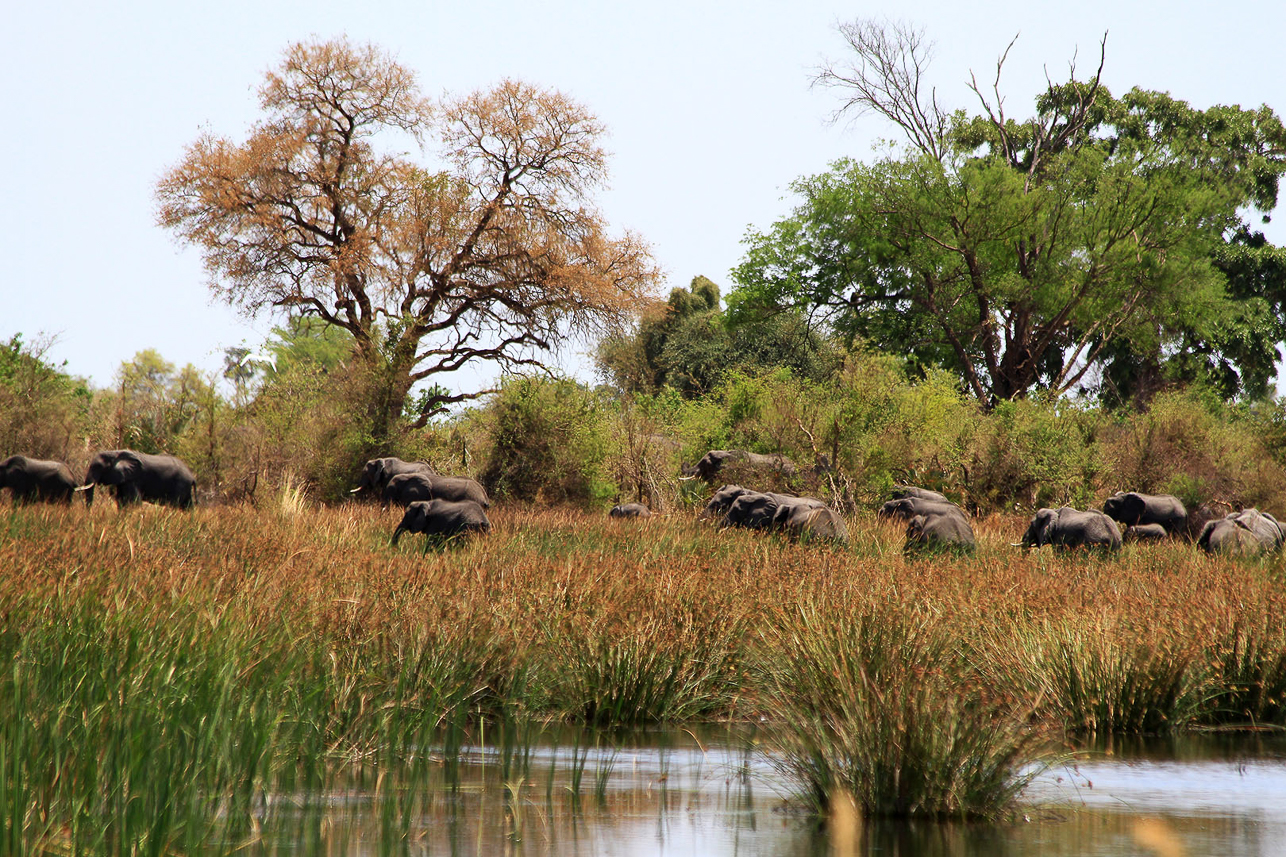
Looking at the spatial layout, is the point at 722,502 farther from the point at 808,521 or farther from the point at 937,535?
the point at 937,535

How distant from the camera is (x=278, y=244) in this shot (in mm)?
32562

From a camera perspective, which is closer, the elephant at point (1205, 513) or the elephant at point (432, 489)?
the elephant at point (432, 489)

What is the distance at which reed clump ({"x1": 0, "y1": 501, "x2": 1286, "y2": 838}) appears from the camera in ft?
15.4

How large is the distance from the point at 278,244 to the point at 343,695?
92.5ft

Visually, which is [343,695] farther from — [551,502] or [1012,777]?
[551,502]

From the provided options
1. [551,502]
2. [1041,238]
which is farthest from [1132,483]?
[1041,238]

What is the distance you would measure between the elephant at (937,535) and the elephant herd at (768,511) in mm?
13

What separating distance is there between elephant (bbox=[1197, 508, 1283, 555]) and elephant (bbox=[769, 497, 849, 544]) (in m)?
4.70

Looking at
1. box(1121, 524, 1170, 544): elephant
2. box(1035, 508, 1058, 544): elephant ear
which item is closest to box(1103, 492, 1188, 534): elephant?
box(1121, 524, 1170, 544): elephant

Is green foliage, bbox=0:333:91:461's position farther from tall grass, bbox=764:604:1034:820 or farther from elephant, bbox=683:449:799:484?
tall grass, bbox=764:604:1034:820

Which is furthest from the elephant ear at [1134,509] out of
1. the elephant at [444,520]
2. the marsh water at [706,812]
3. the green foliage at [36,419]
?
the green foliage at [36,419]

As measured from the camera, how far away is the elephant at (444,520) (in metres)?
13.1

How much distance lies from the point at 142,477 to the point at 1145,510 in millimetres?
15921

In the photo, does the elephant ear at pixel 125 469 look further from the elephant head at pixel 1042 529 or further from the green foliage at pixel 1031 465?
the green foliage at pixel 1031 465
